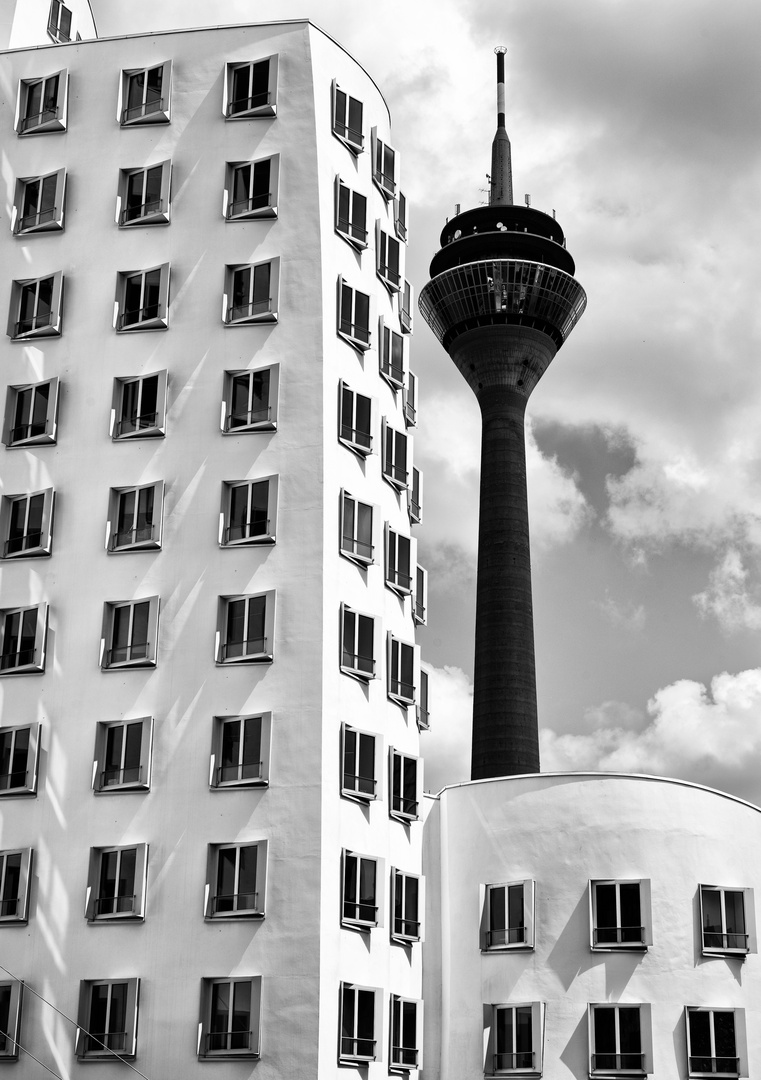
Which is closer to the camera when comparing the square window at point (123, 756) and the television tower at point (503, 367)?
the square window at point (123, 756)

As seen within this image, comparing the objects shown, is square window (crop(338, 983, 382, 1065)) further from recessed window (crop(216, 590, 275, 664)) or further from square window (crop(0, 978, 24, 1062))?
recessed window (crop(216, 590, 275, 664))

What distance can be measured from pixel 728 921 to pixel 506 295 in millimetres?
67995

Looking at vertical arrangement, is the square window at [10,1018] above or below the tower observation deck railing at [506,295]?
below

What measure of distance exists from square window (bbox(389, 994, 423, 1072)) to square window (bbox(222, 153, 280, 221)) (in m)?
26.9

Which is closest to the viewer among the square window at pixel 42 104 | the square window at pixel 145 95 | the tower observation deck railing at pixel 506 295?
the square window at pixel 145 95

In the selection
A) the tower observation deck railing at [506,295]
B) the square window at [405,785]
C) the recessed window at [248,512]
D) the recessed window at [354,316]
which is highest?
the tower observation deck railing at [506,295]

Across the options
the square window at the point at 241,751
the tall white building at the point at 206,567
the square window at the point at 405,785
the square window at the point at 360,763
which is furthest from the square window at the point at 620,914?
the square window at the point at 241,751

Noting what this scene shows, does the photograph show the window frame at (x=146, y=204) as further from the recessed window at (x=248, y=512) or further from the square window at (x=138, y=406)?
the recessed window at (x=248, y=512)

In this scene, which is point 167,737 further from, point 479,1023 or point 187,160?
point 187,160

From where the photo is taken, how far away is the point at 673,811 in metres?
49.1

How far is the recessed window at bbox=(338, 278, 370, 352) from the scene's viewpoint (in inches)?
1938

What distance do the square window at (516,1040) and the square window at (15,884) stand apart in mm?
16218

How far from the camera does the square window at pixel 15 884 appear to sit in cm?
4328

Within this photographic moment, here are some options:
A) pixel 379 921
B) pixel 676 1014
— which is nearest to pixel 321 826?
pixel 379 921
